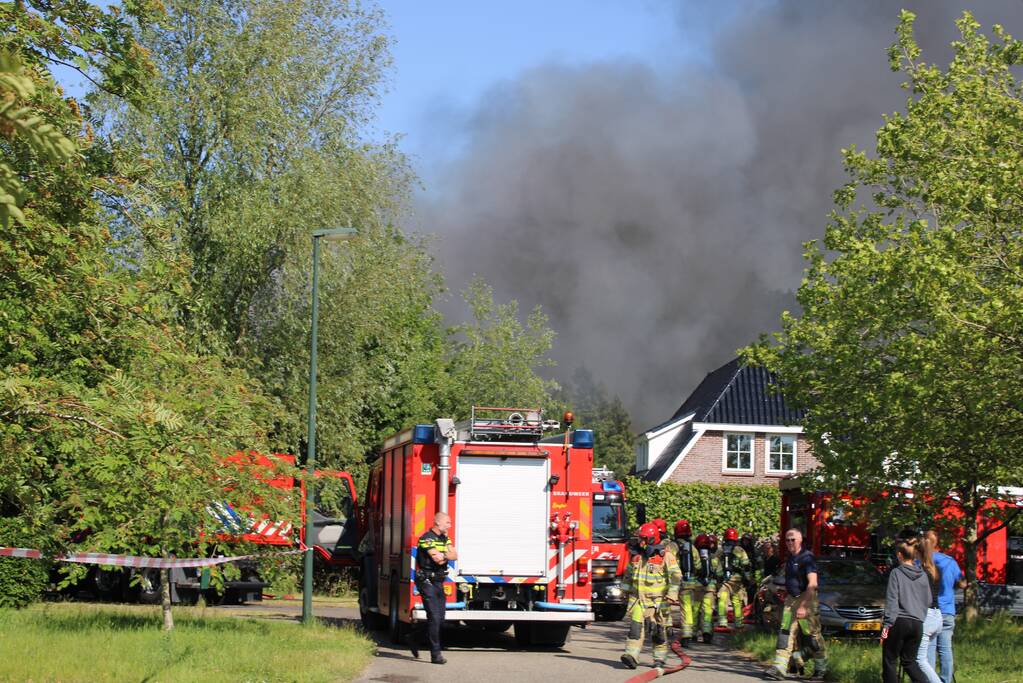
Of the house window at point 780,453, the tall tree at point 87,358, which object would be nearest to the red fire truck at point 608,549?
the tall tree at point 87,358

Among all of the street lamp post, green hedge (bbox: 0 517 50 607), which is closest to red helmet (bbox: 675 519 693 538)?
the street lamp post

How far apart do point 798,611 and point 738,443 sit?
118ft

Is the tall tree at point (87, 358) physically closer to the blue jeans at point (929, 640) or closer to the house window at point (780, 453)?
the blue jeans at point (929, 640)

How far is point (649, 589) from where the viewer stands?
48.8ft

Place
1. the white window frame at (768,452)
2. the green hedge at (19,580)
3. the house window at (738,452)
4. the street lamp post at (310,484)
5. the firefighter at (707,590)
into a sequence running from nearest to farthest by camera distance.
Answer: the street lamp post at (310,484), the firefighter at (707,590), the green hedge at (19,580), the house window at (738,452), the white window frame at (768,452)

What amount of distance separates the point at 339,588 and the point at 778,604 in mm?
13850

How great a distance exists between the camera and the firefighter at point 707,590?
19.3 m

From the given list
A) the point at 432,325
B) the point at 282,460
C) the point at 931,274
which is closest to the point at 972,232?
the point at 931,274

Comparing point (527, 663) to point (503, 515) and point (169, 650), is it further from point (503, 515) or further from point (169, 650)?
point (169, 650)

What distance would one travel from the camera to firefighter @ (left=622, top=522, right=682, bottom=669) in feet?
48.0

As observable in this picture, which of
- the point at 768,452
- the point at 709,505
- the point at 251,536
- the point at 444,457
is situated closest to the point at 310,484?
the point at 251,536

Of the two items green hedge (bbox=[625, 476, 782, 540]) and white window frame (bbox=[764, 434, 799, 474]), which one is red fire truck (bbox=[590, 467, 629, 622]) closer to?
green hedge (bbox=[625, 476, 782, 540])

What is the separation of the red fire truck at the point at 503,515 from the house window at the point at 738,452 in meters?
33.7

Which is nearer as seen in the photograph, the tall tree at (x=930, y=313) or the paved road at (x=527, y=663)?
the paved road at (x=527, y=663)
